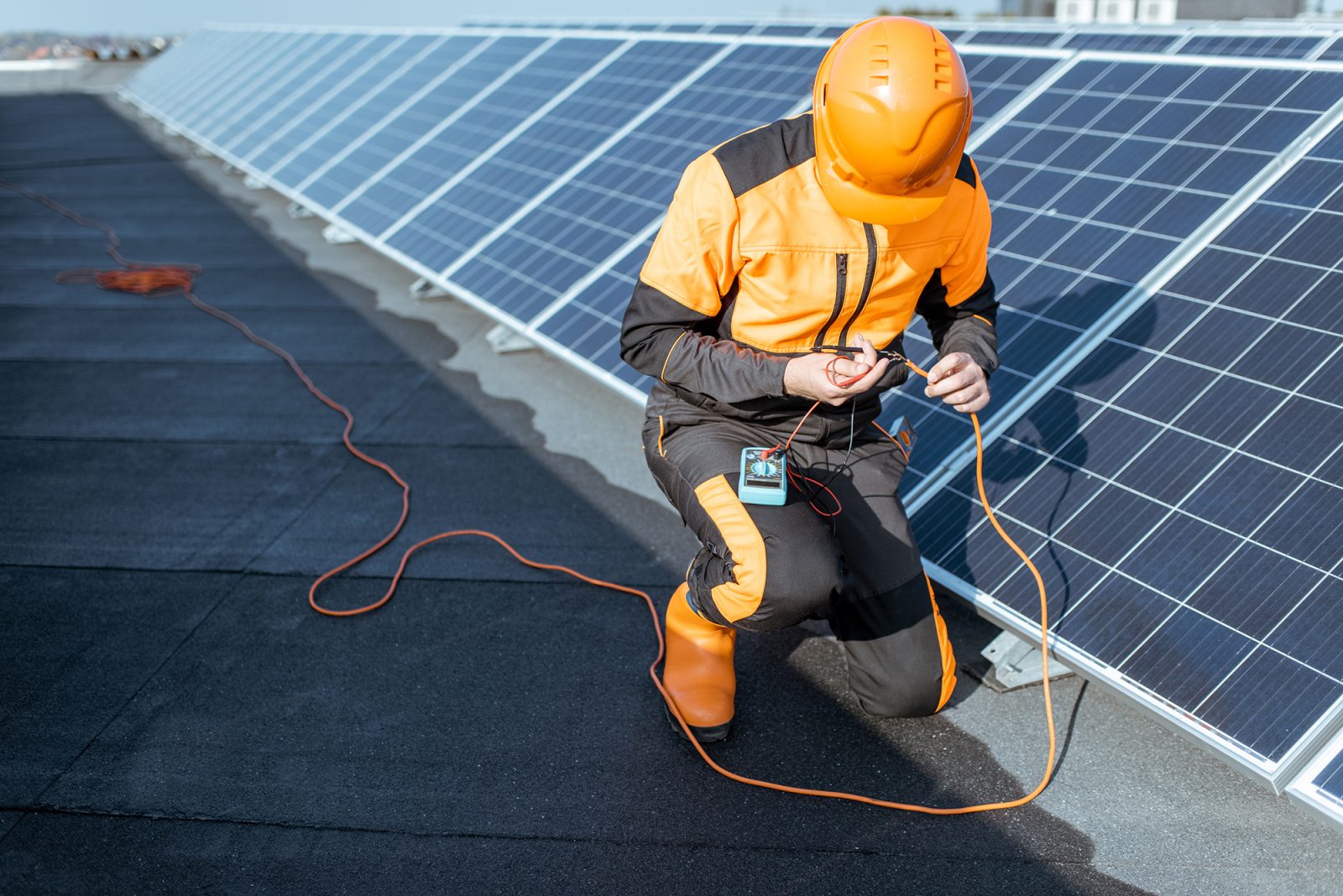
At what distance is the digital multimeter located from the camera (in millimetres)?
3039

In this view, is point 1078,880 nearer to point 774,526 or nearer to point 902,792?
point 902,792

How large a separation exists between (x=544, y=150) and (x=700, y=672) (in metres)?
4.78

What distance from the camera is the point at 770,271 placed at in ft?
9.83

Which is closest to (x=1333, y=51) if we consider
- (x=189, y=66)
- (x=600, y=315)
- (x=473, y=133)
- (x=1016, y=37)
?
(x=1016, y=37)

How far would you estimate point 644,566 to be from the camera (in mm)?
4285

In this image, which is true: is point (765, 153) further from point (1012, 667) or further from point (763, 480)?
point (1012, 667)

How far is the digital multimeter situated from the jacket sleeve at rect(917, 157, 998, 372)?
624mm

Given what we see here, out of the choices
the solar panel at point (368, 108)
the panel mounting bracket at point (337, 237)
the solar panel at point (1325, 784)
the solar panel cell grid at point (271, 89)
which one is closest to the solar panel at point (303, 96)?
the solar panel cell grid at point (271, 89)

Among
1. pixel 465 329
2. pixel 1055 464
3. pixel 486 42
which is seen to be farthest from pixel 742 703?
pixel 486 42

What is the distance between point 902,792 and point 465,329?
4.73m

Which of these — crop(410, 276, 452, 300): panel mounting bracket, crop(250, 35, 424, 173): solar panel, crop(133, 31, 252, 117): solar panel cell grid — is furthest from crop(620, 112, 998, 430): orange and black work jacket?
crop(133, 31, 252, 117): solar panel cell grid

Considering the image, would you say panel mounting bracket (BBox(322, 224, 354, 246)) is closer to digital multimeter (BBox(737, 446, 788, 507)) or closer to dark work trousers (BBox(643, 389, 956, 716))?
dark work trousers (BBox(643, 389, 956, 716))

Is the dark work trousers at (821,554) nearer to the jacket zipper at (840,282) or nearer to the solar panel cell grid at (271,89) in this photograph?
the jacket zipper at (840,282)

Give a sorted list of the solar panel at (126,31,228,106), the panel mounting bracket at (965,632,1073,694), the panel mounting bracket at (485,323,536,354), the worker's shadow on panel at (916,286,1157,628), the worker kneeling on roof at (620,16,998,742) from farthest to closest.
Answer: the solar panel at (126,31,228,106)
the panel mounting bracket at (485,323,536,354)
the panel mounting bracket at (965,632,1073,694)
the worker's shadow on panel at (916,286,1157,628)
the worker kneeling on roof at (620,16,998,742)
